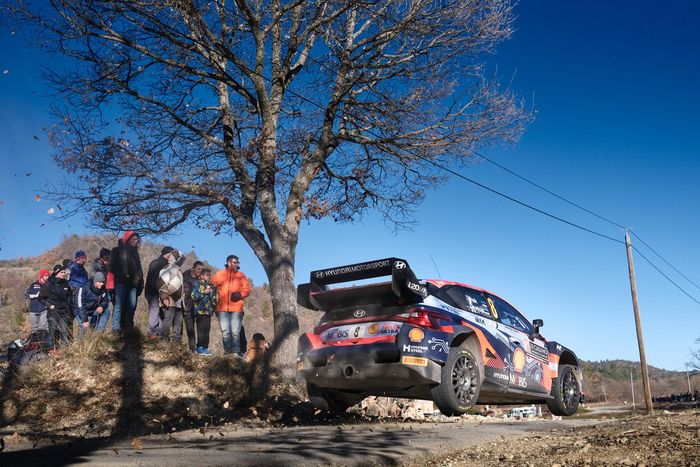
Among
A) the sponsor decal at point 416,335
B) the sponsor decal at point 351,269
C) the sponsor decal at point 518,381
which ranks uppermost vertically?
the sponsor decal at point 351,269

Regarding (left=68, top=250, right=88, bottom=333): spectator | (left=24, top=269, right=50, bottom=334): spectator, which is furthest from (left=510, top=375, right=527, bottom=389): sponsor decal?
(left=24, top=269, right=50, bottom=334): spectator

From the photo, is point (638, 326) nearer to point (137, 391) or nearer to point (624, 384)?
point (137, 391)

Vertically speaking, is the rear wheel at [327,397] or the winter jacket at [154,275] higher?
the winter jacket at [154,275]

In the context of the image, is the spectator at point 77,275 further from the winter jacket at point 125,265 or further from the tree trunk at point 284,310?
the tree trunk at point 284,310

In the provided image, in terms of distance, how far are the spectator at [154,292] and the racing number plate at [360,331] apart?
456 cm

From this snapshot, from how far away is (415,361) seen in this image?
659 centimetres

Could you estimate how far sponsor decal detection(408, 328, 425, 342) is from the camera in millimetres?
6682

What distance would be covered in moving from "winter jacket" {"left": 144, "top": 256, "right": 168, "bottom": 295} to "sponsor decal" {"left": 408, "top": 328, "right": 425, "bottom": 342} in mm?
5871

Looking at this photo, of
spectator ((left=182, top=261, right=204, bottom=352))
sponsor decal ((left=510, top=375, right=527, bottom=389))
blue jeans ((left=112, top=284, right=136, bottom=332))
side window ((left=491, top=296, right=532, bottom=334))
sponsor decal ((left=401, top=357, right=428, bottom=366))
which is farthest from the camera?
spectator ((left=182, top=261, right=204, bottom=352))

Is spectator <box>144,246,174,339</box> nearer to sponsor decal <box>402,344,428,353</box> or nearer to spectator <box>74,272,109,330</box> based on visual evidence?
spectator <box>74,272,109,330</box>

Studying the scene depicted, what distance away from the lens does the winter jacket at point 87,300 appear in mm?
11055

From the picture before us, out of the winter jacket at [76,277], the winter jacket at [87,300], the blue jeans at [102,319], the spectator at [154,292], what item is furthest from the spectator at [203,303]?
the winter jacket at [76,277]

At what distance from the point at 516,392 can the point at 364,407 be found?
4837 millimetres

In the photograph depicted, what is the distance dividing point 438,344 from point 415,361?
351 mm
